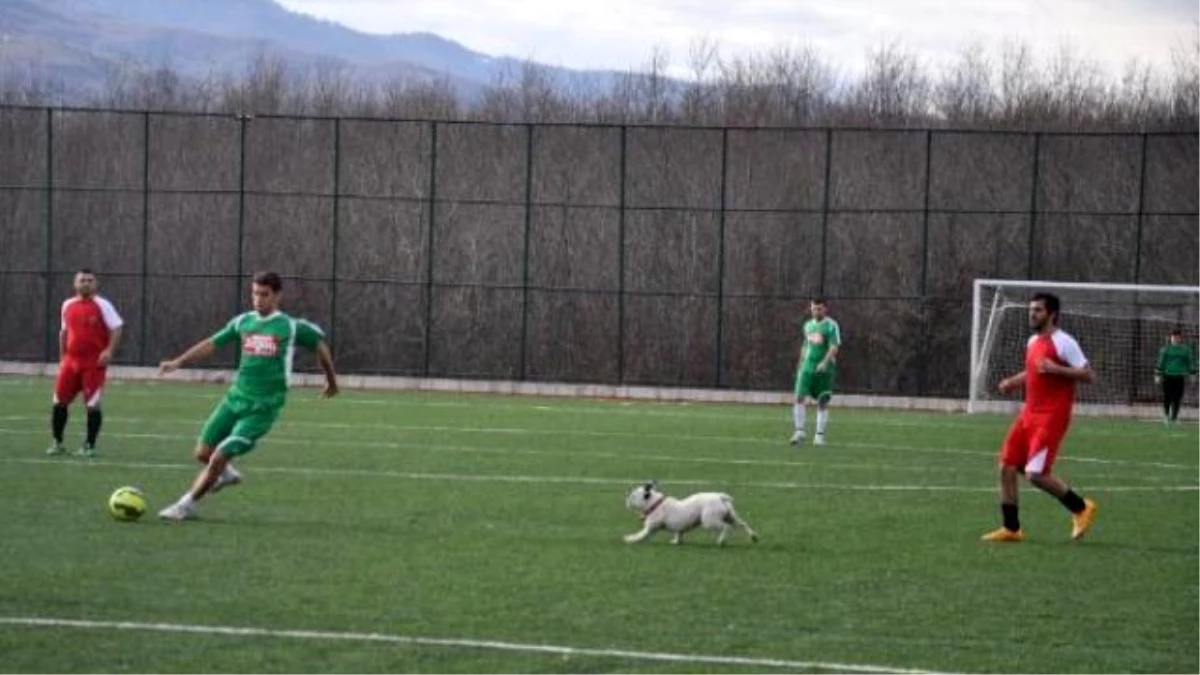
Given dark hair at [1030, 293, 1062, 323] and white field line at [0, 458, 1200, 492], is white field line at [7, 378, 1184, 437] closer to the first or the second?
white field line at [0, 458, 1200, 492]

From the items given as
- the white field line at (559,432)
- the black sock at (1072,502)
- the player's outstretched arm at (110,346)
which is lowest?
the white field line at (559,432)

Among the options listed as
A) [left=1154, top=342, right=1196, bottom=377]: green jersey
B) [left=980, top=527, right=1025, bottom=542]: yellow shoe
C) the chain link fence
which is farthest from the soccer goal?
[left=980, top=527, right=1025, bottom=542]: yellow shoe

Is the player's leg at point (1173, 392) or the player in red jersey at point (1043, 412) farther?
the player's leg at point (1173, 392)

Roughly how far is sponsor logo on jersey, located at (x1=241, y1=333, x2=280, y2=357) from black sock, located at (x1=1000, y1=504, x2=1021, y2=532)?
5662mm

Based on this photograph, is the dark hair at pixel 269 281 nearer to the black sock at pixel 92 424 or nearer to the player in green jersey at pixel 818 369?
the black sock at pixel 92 424

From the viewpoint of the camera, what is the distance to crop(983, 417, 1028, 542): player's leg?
53.1 ft

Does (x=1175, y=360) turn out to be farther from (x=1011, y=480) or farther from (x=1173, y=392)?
(x=1011, y=480)

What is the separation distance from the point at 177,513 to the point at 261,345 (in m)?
1.41

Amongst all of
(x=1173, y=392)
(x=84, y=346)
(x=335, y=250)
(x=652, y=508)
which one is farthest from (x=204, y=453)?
(x=335, y=250)

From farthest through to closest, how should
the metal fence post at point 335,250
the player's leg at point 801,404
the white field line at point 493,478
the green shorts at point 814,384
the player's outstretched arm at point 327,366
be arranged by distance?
1. the metal fence post at point 335,250
2. the green shorts at point 814,384
3. the player's leg at point 801,404
4. the white field line at point 493,478
5. the player's outstretched arm at point 327,366

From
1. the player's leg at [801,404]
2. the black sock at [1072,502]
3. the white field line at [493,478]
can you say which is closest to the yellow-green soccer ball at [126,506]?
the white field line at [493,478]

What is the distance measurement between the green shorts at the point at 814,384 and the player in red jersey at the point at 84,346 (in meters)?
9.11

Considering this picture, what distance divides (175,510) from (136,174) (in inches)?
1493

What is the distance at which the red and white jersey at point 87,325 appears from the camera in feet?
72.3
